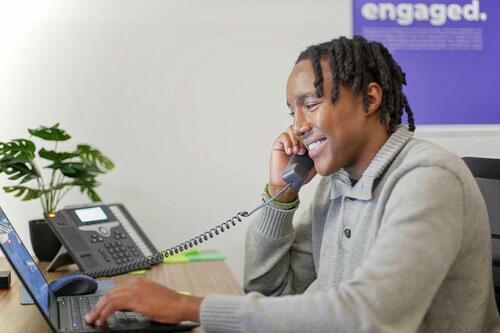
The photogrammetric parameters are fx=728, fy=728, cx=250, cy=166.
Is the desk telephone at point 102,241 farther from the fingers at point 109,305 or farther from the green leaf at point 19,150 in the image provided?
the fingers at point 109,305

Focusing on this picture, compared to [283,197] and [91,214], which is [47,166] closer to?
[91,214]

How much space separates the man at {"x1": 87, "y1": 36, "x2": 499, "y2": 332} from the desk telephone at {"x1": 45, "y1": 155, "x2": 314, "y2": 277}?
0.27 metres

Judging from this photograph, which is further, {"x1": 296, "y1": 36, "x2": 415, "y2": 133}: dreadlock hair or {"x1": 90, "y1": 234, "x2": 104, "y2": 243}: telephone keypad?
{"x1": 90, "y1": 234, "x2": 104, "y2": 243}: telephone keypad

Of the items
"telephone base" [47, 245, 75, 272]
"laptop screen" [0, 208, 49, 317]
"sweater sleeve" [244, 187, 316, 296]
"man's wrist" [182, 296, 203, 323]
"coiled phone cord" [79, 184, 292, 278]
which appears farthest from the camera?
"telephone base" [47, 245, 75, 272]

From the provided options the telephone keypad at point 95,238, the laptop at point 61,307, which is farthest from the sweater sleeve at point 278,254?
the telephone keypad at point 95,238

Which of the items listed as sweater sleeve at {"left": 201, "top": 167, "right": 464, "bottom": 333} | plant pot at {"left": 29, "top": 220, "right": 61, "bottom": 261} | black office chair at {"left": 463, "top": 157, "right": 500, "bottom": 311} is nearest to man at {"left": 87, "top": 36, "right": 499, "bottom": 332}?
sweater sleeve at {"left": 201, "top": 167, "right": 464, "bottom": 333}

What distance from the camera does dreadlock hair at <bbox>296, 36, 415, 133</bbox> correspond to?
1428 millimetres

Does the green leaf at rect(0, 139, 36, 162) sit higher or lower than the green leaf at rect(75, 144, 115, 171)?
higher

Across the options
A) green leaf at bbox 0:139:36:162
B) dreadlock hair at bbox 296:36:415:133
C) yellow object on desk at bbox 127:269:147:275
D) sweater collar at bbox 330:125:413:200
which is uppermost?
dreadlock hair at bbox 296:36:415:133

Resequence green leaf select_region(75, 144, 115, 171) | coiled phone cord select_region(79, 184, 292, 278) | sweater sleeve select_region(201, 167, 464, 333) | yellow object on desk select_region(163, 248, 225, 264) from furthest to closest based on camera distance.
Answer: green leaf select_region(75, 144, 115, 171)
yellow object on desk select_region(163, 248, 225, 264)
coiled phone cord select_region(79, 184, 292, 278)
sweater sleeve select_region(201, 167, 464, 333)

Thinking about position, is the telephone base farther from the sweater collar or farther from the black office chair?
the black office chair

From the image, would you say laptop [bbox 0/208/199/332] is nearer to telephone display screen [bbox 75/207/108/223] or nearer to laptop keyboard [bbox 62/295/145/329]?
laptop keyboard [bbox 62/295/145/329]

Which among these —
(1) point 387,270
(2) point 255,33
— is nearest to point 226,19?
(2) point 255,33

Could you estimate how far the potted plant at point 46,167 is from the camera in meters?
2.24
